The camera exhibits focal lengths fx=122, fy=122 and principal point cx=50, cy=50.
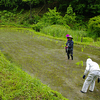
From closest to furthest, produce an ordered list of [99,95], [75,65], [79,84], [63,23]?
[99,95] < [79,84] < [75,65] < [63,23]

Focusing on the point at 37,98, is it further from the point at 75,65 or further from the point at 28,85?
the point at 75,65

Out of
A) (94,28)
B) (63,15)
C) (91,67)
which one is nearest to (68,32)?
(94,28)

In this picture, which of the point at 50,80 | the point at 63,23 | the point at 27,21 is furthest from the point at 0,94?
the point at 27,21

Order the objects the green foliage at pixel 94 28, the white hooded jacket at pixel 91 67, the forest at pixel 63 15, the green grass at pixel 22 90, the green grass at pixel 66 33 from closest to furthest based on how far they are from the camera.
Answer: the green grass at pixel 22 90 → the white hooded jacket at pixel 91 67 → the green foliage at pixel 94 28 → the green grass at pixel 66 33 → the forest at pixel 63 15

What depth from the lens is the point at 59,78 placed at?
5043 millimetres

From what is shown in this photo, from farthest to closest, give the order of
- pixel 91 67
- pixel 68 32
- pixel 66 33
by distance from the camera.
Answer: pixel 66 33
pixel 68 32
pixel 91 67

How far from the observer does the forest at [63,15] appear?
19.1 metres

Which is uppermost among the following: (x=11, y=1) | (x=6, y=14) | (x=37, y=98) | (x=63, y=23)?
(x=11, y=1)

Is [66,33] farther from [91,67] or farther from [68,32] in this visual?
[91,67]

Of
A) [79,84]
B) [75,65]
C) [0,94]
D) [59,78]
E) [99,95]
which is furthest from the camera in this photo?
[75,65]

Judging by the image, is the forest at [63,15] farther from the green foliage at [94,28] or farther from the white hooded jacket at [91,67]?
the white hooded jacket at [91,67]

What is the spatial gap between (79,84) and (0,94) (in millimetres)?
2811

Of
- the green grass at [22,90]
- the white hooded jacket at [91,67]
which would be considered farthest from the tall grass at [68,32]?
the green grass at [22,90]

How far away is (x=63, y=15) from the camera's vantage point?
28359 millimetres
